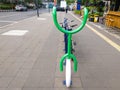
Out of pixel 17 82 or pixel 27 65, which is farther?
pixel 27 65

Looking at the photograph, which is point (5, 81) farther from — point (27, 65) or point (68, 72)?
point (68, 72)

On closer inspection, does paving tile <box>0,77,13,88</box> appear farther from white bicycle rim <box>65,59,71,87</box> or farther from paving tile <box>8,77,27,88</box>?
white bicycle rim <box>65,59,71,87</box>

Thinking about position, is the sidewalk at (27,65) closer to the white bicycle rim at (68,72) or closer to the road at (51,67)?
the road at (51,67)

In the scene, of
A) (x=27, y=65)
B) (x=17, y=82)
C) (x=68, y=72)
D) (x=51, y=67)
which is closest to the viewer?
(x=68, y=72)

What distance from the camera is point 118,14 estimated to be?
1391 cm

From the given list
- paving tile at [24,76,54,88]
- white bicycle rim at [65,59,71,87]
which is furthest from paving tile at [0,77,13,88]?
white bicycle rim at [65,59,71,87]

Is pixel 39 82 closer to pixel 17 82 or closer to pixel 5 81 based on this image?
pixel 17 82

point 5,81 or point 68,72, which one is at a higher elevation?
point 68,72

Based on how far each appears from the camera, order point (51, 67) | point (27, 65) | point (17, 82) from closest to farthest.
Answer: point (17, 82) < point (51, 67) < point (27, 65)

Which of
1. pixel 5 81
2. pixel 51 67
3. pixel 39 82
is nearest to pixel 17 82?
pixel 5 81

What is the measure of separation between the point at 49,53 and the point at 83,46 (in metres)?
1.78

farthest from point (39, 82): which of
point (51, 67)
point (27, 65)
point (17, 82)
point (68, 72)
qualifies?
point (27, 65)

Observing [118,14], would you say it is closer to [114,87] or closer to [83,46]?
[83,46]

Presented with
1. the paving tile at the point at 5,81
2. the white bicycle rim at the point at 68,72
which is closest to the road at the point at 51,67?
the paving tile at the point at 5,81
